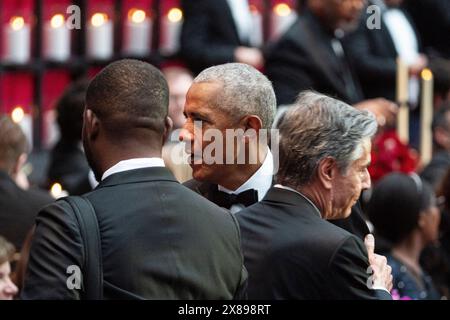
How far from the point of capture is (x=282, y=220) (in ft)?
11.9

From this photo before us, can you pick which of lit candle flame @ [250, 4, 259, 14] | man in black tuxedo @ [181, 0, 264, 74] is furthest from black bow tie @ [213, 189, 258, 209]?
lit candle flame @ [250, 4, 259, 14]

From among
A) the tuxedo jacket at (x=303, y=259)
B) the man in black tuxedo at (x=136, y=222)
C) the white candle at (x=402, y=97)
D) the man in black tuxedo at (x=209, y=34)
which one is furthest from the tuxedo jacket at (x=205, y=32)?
the man in black tuxedo at (x=136, y=222)

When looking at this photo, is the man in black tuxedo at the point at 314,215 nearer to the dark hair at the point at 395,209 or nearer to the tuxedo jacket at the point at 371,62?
the dark hair at the point at 395,209

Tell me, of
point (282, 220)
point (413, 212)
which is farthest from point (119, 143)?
point (413, 212)

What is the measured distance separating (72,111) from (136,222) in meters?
2.70

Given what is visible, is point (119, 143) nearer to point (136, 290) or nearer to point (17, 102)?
point (136, 290)

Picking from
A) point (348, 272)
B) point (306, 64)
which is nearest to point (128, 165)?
point (348, 272)

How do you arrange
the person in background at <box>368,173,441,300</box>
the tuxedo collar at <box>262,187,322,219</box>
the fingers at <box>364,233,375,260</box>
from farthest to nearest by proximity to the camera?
1. the person in background at <box>368,173,441,300</box>
2. the fingers at <box>364,233,375,260</box>
3. the tuxedo collar at <box>262,187,322,219</box>

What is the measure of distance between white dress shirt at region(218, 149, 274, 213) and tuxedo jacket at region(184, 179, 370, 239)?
34 mm

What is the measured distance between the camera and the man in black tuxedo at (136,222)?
10.3 ft

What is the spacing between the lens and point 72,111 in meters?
5.85

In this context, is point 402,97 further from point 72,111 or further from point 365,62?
point 72,111

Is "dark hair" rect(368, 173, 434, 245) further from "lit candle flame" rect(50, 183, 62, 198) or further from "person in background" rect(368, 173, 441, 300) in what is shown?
"lit candle flame" rect(50, 183, 62, 198)

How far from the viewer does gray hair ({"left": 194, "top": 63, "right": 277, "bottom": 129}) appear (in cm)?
392
